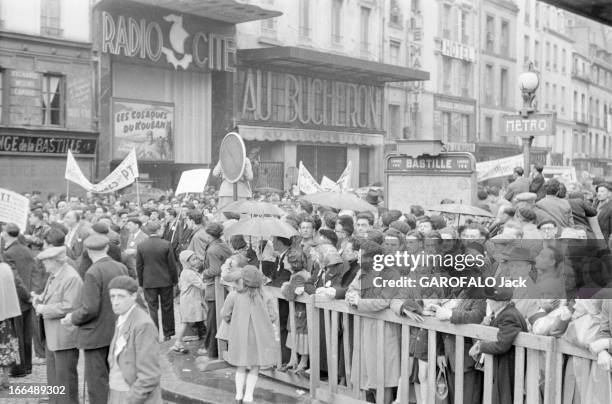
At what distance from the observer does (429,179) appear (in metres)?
13.1

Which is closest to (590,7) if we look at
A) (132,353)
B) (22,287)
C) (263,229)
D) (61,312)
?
(132,353)

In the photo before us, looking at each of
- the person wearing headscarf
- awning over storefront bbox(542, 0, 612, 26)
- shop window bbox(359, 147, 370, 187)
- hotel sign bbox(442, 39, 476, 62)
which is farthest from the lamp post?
hotel sign bbox(442, 39, 476, 62)

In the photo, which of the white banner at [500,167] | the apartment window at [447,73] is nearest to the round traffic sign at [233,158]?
the white banner at [500,167]

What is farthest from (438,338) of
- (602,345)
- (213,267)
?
(213,267)

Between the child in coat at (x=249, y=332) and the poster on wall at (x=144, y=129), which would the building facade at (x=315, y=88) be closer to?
the poster on wall at (x=144, y=129)

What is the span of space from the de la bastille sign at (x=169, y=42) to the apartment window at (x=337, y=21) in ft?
22.3

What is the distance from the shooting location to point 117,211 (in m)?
16.6

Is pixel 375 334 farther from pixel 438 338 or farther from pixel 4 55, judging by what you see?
pixel 4 55

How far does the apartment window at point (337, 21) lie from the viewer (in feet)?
122

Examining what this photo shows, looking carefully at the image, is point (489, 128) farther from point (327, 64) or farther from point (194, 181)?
point (194, 181)

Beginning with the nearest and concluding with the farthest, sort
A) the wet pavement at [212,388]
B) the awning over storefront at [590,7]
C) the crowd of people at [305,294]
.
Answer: the awning over storefront at [590,7] < the crowd of people at [305,294] < the wet pavement at [212,388]

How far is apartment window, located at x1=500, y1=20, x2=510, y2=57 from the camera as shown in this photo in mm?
52438

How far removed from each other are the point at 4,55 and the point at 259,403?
19052 mm

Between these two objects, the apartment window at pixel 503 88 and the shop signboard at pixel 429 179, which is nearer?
the shop signboard at pixel 429 179
